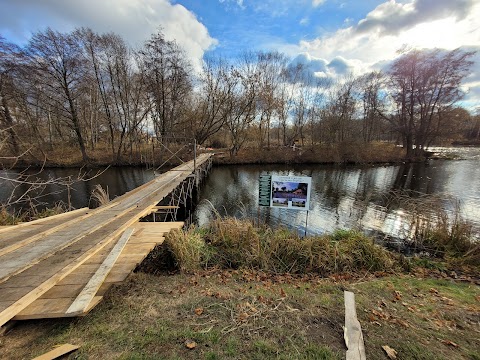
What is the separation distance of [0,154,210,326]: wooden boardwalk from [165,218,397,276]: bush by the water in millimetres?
786

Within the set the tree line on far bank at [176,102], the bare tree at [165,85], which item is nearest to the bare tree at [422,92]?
the tree line on far bank at [176,102]

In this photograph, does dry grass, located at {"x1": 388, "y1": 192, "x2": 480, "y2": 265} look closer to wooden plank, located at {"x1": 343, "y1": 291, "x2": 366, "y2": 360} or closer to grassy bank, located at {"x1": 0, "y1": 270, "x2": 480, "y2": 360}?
grassy bank, located at {"x1": 0, "y1": 270, "x2": 480, "y2": 360}

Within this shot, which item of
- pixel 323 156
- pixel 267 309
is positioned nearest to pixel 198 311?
pixel 267 309

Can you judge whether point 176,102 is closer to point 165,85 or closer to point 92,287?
point 165,85

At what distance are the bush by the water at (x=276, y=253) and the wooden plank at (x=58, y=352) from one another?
85.8 inches

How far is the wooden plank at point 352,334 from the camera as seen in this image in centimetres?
220

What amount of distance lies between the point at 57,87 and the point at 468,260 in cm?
3244

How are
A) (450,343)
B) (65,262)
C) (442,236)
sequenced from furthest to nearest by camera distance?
(442,236)
(65,262)
(450,343)

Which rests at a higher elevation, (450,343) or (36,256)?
(36,256)

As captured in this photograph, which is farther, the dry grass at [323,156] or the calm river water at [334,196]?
the dry grass at [323,156]

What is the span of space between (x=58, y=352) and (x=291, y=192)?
5.67m

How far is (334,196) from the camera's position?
44.3ft

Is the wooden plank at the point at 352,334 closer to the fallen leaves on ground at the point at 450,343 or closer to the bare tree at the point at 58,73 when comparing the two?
the fallen leaves on ground at the point at 450,343

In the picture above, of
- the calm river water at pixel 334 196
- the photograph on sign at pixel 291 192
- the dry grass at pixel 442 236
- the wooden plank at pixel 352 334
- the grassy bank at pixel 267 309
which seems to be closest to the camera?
the wooden plank at pixel 352 334
